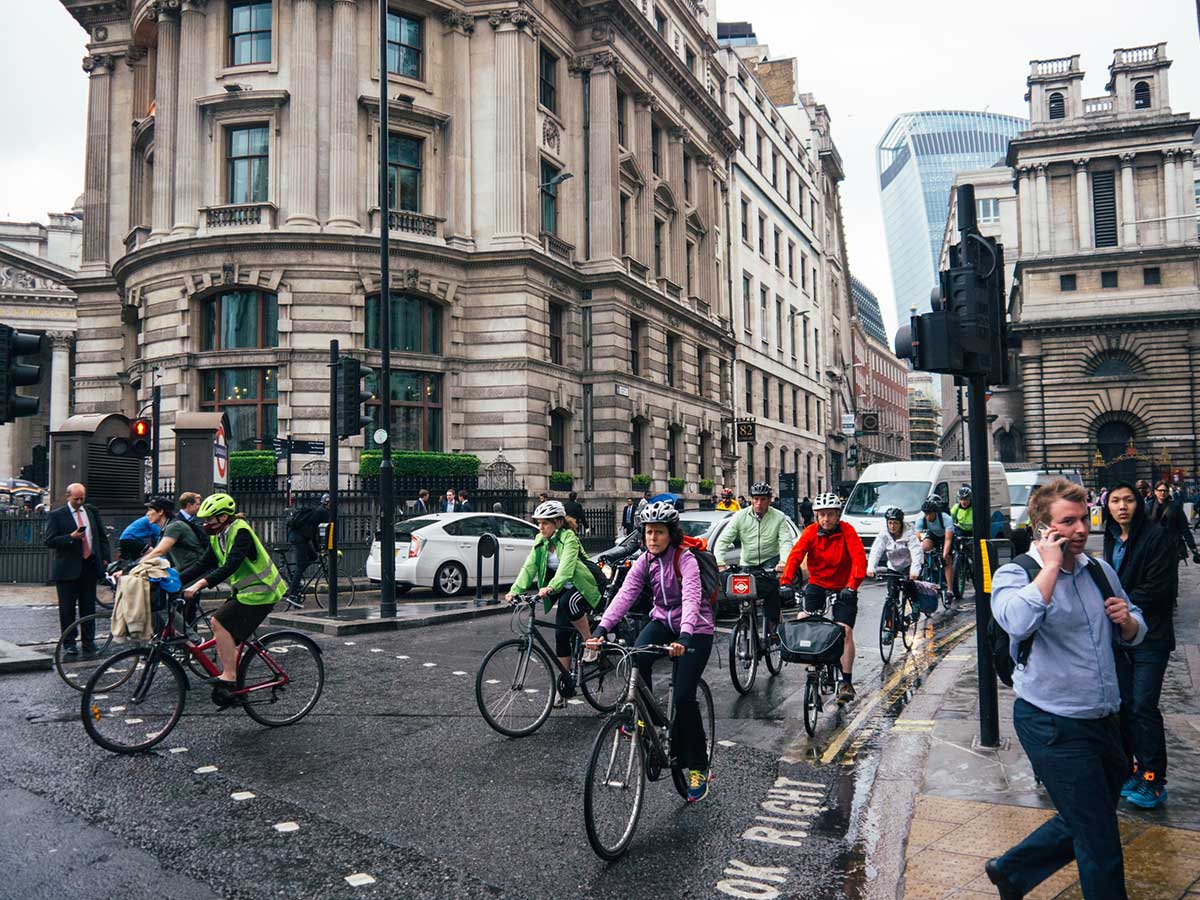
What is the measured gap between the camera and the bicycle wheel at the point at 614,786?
4.71 meters

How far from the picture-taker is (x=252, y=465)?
993 inches

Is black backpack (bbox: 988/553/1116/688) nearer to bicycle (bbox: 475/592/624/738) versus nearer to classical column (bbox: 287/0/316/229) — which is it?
bicycle (bbox: 475/592/624/738)

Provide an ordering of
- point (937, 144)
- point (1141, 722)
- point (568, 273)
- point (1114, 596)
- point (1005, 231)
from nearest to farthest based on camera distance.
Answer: point (1114, 596), point (1141, 722), point (568, 273), point (1005, 231), point (937, 144)

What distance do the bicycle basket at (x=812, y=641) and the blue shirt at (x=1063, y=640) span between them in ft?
11.9

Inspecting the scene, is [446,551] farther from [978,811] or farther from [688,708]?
[978,811]

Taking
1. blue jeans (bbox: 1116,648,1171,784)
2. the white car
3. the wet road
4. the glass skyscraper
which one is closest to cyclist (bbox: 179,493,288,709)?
the wet road

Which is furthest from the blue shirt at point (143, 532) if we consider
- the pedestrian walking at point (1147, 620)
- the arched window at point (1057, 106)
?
the arched window at point (1057, 106)

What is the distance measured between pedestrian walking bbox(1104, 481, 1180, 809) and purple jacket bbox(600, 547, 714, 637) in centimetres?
226

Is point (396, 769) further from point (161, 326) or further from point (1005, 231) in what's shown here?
point (1005, 231)

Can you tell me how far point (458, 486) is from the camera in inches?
1057

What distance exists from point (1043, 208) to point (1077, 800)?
2652 inches

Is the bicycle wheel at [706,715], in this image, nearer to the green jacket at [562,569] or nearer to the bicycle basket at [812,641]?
the bicycle basket at [812,641]

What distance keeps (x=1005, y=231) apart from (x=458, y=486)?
68362 mm

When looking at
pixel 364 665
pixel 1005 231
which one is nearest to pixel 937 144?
pixel 1005 231
